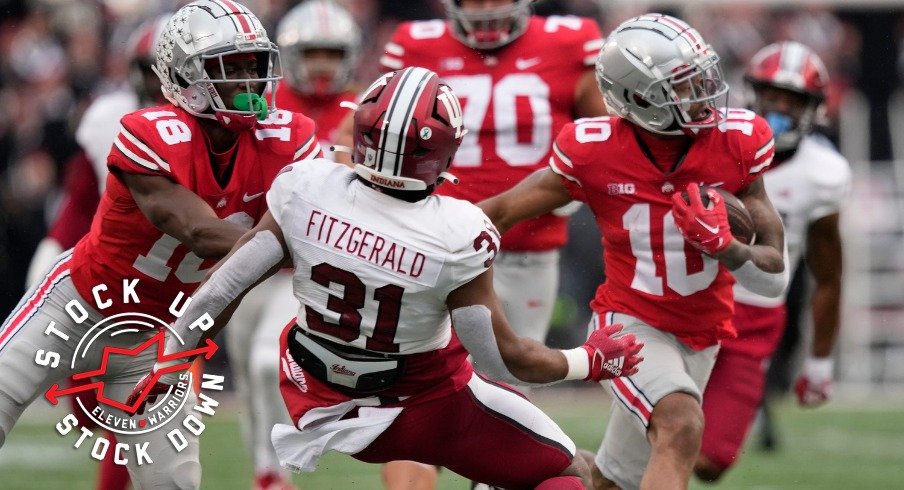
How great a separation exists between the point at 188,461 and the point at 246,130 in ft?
3.82

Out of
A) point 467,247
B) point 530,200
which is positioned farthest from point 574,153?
point 467,247

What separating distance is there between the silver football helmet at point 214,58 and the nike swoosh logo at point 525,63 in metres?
1.71

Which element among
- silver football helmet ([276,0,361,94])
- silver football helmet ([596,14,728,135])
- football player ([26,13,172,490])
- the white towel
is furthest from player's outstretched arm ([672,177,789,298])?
silver football helmet ([276,0,361,94])

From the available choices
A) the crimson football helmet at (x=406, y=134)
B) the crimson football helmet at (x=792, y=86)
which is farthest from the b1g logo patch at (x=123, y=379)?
the crimson football helmet at (x=792, y=86)

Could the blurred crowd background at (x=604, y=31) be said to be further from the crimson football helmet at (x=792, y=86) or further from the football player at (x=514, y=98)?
the football player at (x=514, y=98)

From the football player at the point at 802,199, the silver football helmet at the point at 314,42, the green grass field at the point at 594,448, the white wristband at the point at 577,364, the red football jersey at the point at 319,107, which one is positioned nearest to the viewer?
the white wristband at the point at 577,364

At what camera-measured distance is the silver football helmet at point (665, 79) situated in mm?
5113

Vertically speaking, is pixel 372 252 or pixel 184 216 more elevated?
pixel 372 252

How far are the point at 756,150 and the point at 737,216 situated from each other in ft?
1.03

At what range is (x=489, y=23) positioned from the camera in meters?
6.46

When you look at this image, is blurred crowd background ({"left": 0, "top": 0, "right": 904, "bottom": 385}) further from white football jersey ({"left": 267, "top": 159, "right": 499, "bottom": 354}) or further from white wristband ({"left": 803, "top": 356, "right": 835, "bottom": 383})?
white football jersey ({"left": 267, "top": 159, "right": 499, "bottom": 354})

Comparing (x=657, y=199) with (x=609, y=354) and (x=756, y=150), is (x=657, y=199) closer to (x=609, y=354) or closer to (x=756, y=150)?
(x=756, y=150)

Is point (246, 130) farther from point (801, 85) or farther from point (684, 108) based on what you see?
point (801, 85)

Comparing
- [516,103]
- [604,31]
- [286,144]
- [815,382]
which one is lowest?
[604,31]
